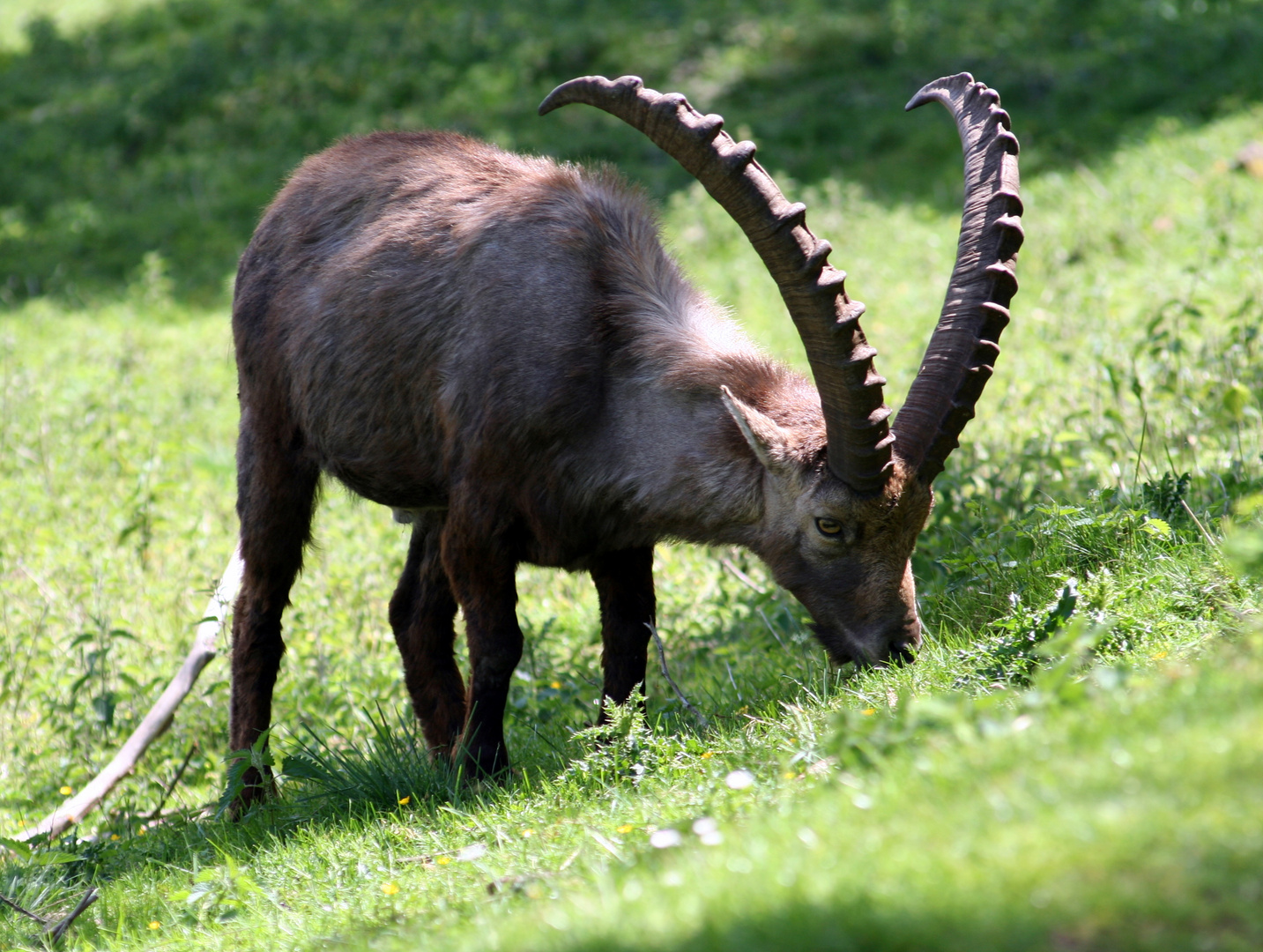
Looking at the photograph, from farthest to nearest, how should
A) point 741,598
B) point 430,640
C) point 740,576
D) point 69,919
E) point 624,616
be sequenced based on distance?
1. point 741,598
2. point 740,576
3. point 430,640
4. point 624,616
5. point 69,919

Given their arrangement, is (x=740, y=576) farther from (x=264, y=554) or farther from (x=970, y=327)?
(x=264, y=554)

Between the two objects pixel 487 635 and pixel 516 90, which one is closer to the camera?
pixel 487 635

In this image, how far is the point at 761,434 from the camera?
495cm

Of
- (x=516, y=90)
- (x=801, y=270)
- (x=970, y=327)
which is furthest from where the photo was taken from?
(x=516, y=90)

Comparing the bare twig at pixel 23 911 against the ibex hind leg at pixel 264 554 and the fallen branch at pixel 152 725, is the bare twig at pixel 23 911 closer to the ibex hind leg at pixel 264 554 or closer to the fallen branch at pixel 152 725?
the fallen branch at pixel 152 725

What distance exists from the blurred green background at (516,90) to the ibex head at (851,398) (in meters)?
8.66

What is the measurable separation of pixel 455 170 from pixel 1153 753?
4498mm

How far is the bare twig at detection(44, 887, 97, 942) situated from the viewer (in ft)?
14.3

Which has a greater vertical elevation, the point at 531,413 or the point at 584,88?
the point at 584,88

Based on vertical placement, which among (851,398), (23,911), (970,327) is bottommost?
(23,911)

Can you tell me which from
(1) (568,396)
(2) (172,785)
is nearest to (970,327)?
(1) (568,396)

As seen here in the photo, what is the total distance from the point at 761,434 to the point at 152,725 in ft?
11.9

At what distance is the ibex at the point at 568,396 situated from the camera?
15.9 feet

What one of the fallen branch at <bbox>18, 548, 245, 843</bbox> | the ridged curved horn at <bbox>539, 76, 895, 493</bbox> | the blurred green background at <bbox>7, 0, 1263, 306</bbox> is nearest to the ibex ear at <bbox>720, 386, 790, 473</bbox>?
the ridged curved horn at <bbox>539, 76, 895, 493</bbox>
